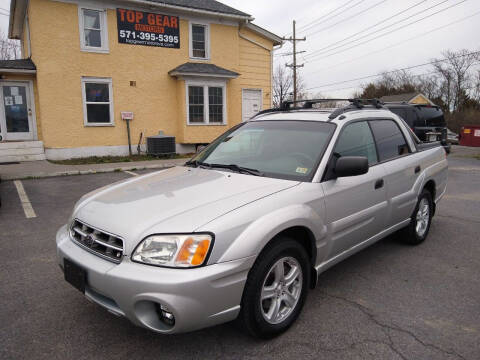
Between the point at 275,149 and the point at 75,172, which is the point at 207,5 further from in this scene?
the point at 275,149

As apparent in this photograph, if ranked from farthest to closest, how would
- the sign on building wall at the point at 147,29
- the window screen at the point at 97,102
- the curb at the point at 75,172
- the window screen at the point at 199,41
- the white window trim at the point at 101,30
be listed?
the window screen at the point at 199,41 < the sign on building wall at the point at 147,29 < the window screen at the point at 97,102 < the white window trim at the point at 101,30 < the curb at the point at 75,172

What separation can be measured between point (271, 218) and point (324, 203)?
664 mm

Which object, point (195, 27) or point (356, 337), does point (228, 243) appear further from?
point (195, 27)

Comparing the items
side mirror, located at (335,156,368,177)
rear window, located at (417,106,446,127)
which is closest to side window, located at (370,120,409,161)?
side mirror, located at (335,156,368,177)

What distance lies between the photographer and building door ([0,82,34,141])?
12727 mm

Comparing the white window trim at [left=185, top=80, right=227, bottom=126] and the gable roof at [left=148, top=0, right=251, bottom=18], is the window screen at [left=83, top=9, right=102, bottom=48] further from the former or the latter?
the white window trim at [left=185, top=80, right=227, bottom=126]

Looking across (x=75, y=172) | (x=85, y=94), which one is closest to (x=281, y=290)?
(x=75, y=172)

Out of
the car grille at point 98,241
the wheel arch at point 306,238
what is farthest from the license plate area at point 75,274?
the wheel arch at point 306,238

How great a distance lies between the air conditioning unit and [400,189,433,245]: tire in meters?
10.7

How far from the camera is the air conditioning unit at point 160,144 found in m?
13.7

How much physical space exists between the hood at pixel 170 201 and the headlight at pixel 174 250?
49 mm

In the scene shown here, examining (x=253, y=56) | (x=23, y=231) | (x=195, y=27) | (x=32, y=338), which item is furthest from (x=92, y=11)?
(x=32, y=338)

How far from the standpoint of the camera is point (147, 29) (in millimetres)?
13914

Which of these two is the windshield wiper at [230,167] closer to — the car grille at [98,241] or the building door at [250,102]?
the car grille at [98,241]
